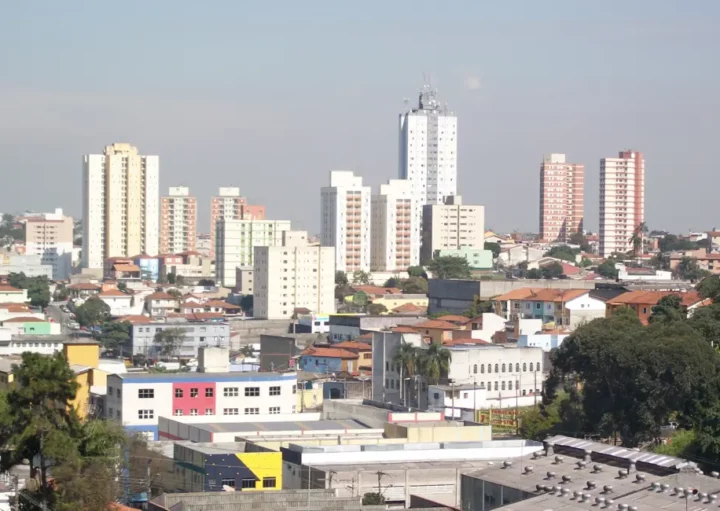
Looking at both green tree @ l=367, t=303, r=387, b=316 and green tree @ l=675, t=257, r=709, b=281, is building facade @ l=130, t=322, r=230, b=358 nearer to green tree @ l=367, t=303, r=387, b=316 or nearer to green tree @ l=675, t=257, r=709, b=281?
green tree @ l=367, t=303, r=387, b=316

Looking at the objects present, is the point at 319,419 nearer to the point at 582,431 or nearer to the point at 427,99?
the point at 582,431

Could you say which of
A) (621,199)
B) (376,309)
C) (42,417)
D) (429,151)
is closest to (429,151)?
(429,151)

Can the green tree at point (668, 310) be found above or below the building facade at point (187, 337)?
above

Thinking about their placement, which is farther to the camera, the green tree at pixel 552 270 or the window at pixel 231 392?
the green tree at pixel 552 270

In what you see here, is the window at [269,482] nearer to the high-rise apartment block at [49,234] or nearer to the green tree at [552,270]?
the green tree at [552,270]

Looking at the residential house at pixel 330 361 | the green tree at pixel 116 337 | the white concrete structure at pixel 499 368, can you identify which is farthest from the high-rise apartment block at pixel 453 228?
the white concrete structure at pixel 499 368

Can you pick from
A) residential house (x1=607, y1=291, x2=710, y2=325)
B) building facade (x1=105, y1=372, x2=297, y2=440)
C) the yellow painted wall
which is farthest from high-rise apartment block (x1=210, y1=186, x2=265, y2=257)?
the yellow painted wall

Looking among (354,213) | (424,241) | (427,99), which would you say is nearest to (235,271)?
(354,213)
